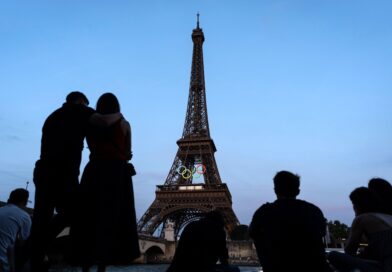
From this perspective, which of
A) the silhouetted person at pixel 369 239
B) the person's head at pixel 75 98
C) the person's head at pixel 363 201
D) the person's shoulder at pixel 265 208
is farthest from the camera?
the person's head at pixel 75 98

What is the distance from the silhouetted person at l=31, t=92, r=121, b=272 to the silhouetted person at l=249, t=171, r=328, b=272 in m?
2.14

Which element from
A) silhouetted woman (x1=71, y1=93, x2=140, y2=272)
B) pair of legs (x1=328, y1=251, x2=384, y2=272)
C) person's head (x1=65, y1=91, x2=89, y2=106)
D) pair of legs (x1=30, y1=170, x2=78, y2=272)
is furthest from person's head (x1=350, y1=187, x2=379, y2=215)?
person's head (x1=65, y1=91, x2=89, y2=106)

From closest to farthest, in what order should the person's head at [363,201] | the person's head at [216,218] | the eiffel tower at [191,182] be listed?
the person's head at [363,201] → the person's head at [216,218] → the eiffel tower at [191,182]

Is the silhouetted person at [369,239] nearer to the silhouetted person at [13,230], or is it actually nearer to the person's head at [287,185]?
the person's head at [287,185]

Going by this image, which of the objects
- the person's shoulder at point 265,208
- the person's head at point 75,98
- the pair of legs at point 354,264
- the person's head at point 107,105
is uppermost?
the person's head at point 75,98

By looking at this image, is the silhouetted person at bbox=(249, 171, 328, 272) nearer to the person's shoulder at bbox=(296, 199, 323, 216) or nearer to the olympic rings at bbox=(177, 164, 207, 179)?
the person's shoulder at bbox=(296, 199, 323, 216)

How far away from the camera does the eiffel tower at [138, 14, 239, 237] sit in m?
50.0

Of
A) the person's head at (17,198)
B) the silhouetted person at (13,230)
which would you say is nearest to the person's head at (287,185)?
the silhouetted person at (13,230)

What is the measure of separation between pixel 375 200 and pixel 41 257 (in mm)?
4194

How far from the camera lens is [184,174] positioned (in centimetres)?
5500

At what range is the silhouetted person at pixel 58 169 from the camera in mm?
4109

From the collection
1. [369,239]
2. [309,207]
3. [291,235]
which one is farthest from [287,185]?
[369,239]

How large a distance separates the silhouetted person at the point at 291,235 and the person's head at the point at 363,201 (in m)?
1.00

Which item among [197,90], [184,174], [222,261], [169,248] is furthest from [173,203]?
[222,261]
